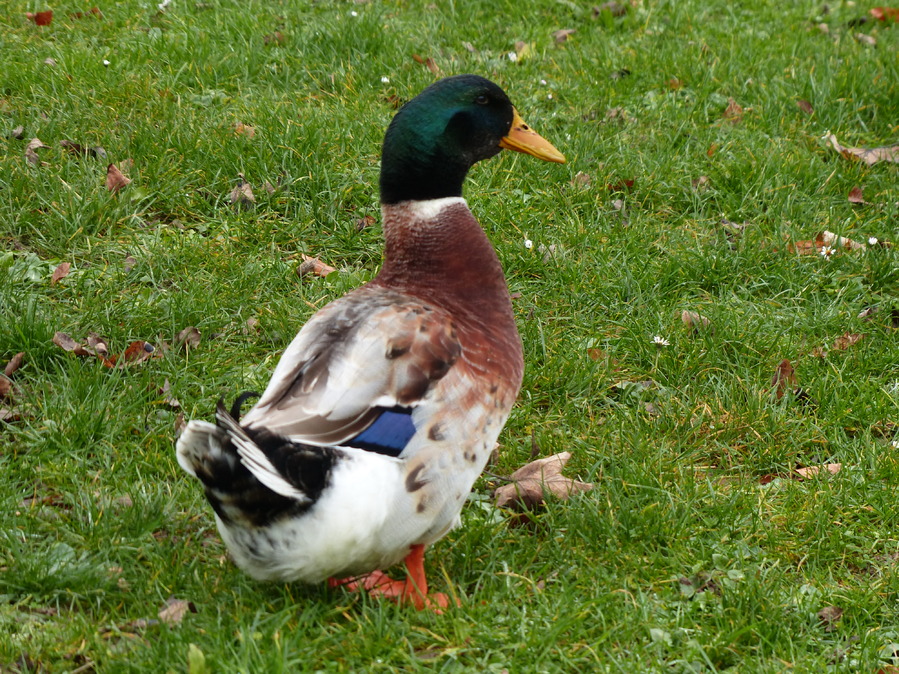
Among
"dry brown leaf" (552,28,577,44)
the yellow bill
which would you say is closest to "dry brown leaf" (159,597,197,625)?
the yellow bill

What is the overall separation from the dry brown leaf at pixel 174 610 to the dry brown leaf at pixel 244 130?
2.85 metres

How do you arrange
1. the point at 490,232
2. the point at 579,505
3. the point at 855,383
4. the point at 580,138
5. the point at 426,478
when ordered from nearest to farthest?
the point at 426,478 → the point at 579,505 → the point at 855,383 → the point at 490,232 → the point at 580,138

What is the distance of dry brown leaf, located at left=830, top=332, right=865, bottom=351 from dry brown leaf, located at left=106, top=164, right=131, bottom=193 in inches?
127

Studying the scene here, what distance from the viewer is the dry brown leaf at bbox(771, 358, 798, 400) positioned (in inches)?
162

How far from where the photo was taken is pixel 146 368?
3.93 m

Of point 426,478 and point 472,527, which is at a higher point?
point 426,478

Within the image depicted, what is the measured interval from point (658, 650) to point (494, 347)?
0.97 m

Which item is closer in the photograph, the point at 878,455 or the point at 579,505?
the point at 579,505

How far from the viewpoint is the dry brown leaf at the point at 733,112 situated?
604cm

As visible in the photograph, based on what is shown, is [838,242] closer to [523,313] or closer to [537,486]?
[523,313]

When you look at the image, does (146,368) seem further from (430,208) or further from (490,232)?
(490,232)

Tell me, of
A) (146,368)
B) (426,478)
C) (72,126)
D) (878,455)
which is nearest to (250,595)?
(426,478)

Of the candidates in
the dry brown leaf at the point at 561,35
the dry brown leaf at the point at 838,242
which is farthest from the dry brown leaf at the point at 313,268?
the dry brown leaf at the point at 561,35

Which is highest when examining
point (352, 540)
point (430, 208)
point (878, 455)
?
point (430, 208)
